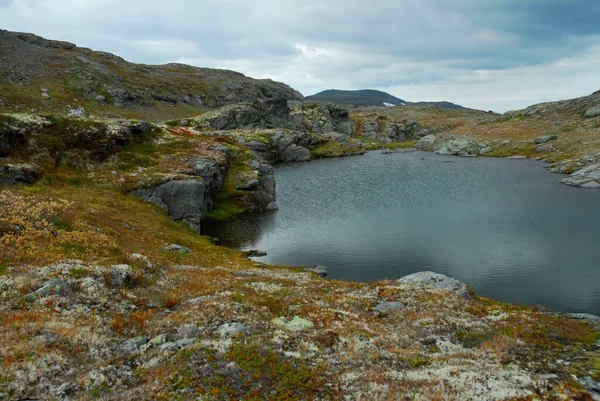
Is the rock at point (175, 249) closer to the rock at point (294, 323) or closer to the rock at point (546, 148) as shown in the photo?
the rock at point (294, 323)

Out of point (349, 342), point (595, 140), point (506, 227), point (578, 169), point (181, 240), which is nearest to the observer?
point (349, 342)

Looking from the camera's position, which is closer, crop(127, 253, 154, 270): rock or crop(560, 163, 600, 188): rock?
crop(127, 253, 154, 270): rock

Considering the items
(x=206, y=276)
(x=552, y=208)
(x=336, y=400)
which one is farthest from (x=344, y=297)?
(x=552, y=208)

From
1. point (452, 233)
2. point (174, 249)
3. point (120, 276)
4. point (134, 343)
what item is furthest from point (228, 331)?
point (452, 233)

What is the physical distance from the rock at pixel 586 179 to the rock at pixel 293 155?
9727cm

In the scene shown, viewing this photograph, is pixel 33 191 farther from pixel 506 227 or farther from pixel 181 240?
pixel 506 227

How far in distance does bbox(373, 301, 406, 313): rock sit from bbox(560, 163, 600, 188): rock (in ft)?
290

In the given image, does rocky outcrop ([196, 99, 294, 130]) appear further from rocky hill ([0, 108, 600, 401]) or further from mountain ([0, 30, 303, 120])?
rocky hill ([0, 108, 600, 401])

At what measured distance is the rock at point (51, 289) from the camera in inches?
746

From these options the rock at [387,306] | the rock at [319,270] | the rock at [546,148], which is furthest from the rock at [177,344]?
the rock at [546,148]

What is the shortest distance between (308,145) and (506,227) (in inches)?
5108

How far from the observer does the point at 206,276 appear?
29.8 metres

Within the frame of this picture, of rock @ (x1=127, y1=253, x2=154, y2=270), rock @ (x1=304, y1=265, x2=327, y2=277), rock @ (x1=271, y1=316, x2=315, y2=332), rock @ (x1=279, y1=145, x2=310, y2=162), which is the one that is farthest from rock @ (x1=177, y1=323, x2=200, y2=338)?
rock @ (x1=279, y1=145, x2=310, y2=162)

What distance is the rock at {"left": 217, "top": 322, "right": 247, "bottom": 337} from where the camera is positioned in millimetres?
18031
